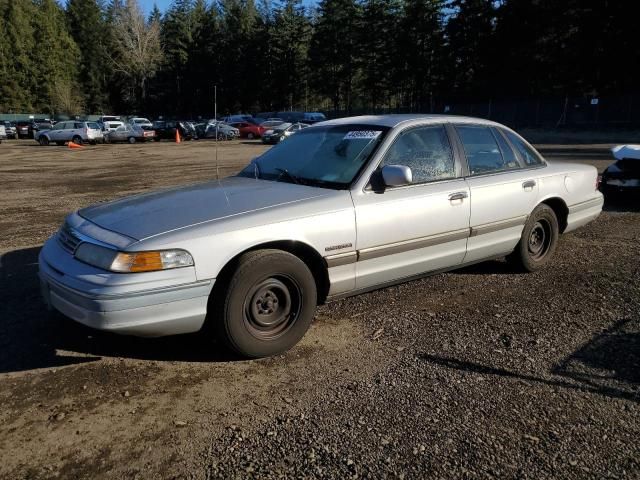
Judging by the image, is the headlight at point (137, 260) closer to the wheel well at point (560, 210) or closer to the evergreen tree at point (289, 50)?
the wheel well at point (560, 210)

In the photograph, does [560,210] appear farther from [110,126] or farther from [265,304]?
[110,126]

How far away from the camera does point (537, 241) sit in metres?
5.61

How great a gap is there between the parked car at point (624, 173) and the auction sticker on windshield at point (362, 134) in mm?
6344

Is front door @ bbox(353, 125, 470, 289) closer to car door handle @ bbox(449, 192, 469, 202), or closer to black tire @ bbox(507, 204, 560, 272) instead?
car door handle @ bbox(449, 192, 469, 202)

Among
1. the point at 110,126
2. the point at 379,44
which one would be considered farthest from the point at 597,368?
the point at 379,44

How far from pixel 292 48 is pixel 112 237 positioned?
3078 inches

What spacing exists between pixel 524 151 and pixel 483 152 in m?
0.74

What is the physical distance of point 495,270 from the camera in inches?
222

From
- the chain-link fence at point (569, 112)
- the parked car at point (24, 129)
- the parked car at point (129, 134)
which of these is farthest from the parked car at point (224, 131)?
the chain-link fence at point (569, 112)

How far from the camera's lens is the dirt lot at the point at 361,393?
2.60m

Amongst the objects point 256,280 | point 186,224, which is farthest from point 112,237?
point 256,280

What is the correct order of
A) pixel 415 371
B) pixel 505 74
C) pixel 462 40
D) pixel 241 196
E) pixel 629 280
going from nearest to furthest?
1. pixel 415 371
2. pixel 241 196
3. pixel 629 280
4. pixel 505 74
5. pixel 462 40

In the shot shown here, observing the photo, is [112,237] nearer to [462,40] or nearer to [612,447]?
[612,447]

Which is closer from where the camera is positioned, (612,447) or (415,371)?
(612,447)
